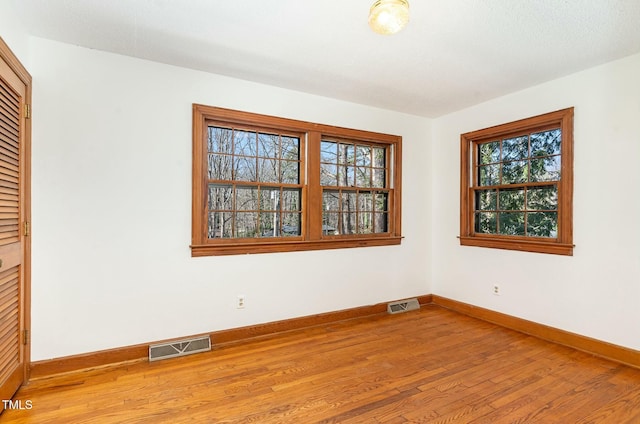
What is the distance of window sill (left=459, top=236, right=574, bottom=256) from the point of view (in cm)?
321

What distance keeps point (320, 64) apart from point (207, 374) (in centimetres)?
278

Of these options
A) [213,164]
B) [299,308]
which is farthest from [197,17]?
[299,308]

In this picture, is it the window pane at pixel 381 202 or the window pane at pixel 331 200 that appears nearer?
the window pane at pixel 331 200

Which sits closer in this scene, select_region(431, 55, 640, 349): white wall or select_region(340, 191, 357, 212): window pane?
select_region(431, 55, 640, 349): white wall

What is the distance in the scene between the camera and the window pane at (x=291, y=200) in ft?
11.9

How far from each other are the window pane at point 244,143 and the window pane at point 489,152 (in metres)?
2.84

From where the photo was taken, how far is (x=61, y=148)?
2547 millimetres

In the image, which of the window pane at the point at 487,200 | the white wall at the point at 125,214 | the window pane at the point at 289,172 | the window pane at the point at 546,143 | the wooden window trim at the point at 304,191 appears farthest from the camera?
the window pane at the point at 487,200

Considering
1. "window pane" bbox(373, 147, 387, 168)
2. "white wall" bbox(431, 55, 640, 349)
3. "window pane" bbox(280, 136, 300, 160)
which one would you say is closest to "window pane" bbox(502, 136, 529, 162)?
"white wall" bbox(431, 55, 640, 349)

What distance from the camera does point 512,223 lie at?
3.75 meters

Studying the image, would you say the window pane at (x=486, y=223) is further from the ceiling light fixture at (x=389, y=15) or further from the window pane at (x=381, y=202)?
the ceiling light fixture at (x=389, y=15)

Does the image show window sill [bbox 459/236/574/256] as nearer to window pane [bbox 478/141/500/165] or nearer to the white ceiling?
window pane [bbox 478/141/500/165]

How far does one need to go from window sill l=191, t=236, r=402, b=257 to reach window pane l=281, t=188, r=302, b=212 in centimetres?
38

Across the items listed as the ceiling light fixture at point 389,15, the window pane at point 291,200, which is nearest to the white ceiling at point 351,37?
the ceiling light fixture at point 389,15
